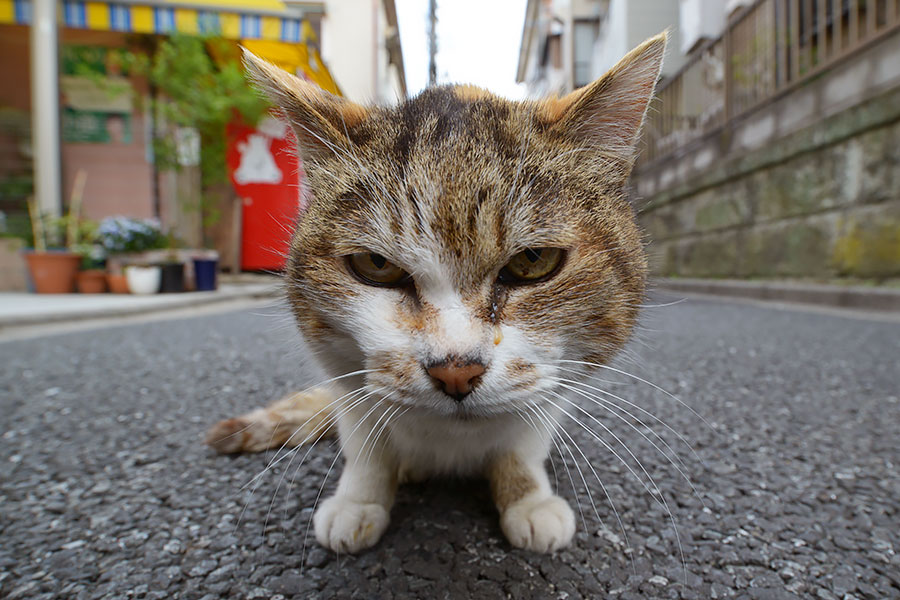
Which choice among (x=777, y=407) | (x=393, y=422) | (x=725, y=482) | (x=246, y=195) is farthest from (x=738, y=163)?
(x=246, y=195)

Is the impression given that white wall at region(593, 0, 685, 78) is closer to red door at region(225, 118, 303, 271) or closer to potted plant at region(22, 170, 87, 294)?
red door at region(225, 118, 303, 271)

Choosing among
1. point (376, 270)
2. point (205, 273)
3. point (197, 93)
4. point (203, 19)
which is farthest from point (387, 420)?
point (203, 19)

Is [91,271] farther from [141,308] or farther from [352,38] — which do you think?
[352,38]

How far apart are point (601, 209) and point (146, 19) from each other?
8.45 metres

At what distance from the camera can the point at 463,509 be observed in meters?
1.21

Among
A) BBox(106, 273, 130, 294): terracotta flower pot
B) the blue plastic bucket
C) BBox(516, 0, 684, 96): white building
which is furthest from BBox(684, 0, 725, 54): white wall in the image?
BBox(106, 273, 130, 294): terracotta flower pot

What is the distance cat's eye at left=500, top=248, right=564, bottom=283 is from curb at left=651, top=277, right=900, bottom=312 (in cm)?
232

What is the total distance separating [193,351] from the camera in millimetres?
3141

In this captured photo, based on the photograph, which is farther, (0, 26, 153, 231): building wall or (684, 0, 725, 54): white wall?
(684, 0, 725, 54): white wall

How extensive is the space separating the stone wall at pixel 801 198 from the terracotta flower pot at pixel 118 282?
5895 mm

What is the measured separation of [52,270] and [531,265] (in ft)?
22.6

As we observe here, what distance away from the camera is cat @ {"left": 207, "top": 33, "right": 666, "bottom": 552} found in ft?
3.09

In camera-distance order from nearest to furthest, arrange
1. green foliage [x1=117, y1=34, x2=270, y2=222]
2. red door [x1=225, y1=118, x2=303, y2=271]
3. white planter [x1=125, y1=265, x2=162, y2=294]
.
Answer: white planter [x1=125, y1=265, x2=162, y2=294]
green foliage [x1=117, y1=34, x2=270, y2=222]
red door [x1=225, y1=118, x2=303, y2=271]

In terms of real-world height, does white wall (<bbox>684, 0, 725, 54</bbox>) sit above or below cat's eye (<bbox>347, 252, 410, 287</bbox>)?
above
